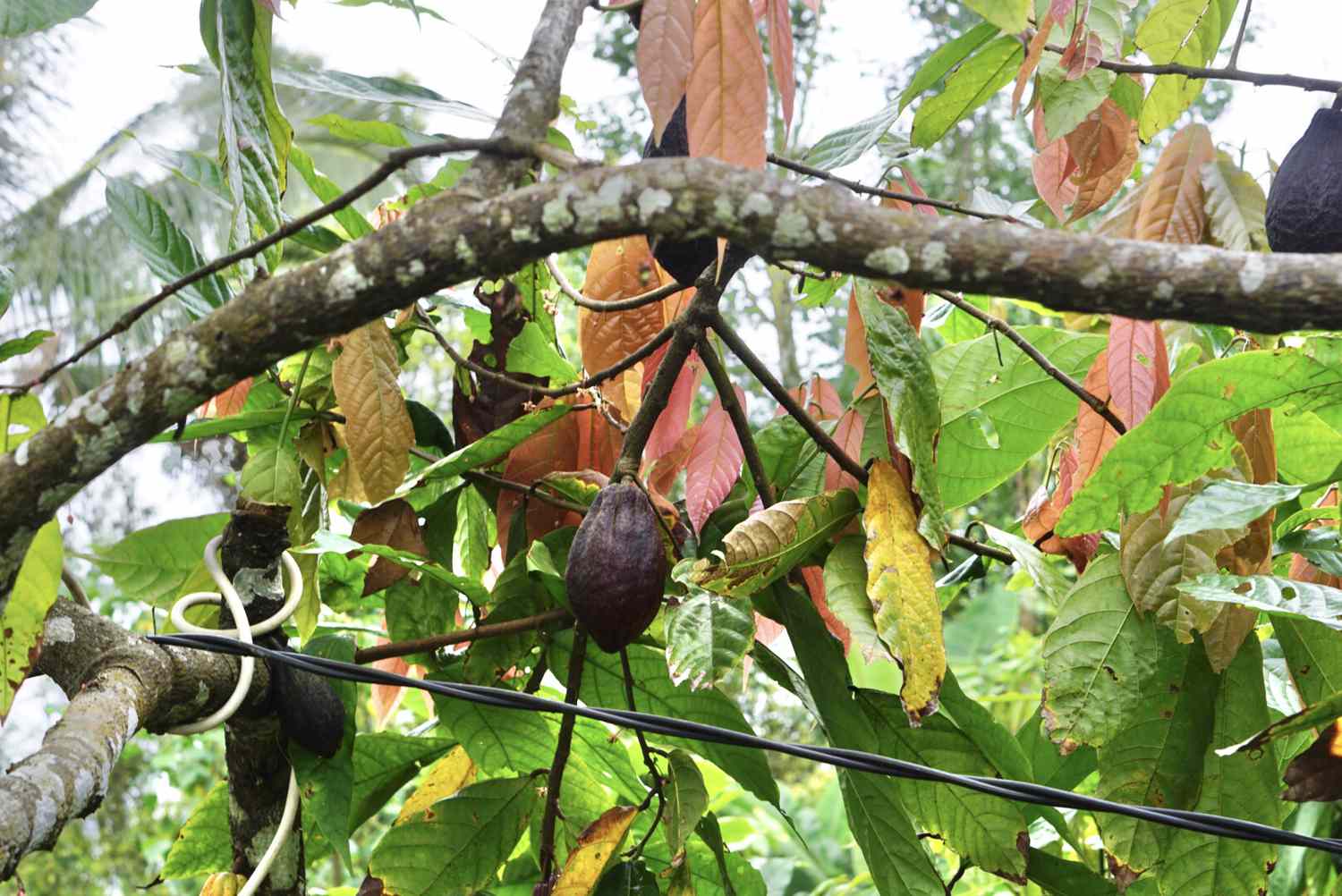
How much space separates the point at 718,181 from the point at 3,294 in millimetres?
613

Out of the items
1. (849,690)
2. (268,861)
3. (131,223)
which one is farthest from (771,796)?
(131,223)

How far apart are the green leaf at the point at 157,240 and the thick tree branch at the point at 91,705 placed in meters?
0.28

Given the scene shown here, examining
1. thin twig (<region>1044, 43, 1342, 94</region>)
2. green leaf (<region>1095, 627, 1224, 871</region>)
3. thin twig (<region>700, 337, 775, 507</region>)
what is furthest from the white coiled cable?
thin twig (<region>1044, 43, 1342, 94</region>)

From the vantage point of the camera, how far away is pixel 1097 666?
857mm

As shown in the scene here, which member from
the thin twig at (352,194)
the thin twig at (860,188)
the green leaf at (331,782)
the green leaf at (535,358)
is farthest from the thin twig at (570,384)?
the thin twig at (352,194)

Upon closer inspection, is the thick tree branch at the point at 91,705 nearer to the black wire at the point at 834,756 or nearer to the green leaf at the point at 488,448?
the black wire at the point at 834,756

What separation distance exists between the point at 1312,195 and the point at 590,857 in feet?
2.18

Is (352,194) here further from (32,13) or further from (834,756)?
(834,756)

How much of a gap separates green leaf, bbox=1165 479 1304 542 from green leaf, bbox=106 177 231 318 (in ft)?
2.37

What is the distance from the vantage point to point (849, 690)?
94 centimetres

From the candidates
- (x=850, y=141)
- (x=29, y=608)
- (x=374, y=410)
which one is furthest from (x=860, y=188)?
(x=29, y=608)

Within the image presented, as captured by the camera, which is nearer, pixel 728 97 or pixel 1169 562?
pixel 728 97

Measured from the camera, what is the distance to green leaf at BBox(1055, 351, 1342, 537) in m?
→ 0.73

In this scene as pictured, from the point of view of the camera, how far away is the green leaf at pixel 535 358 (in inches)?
42.6
